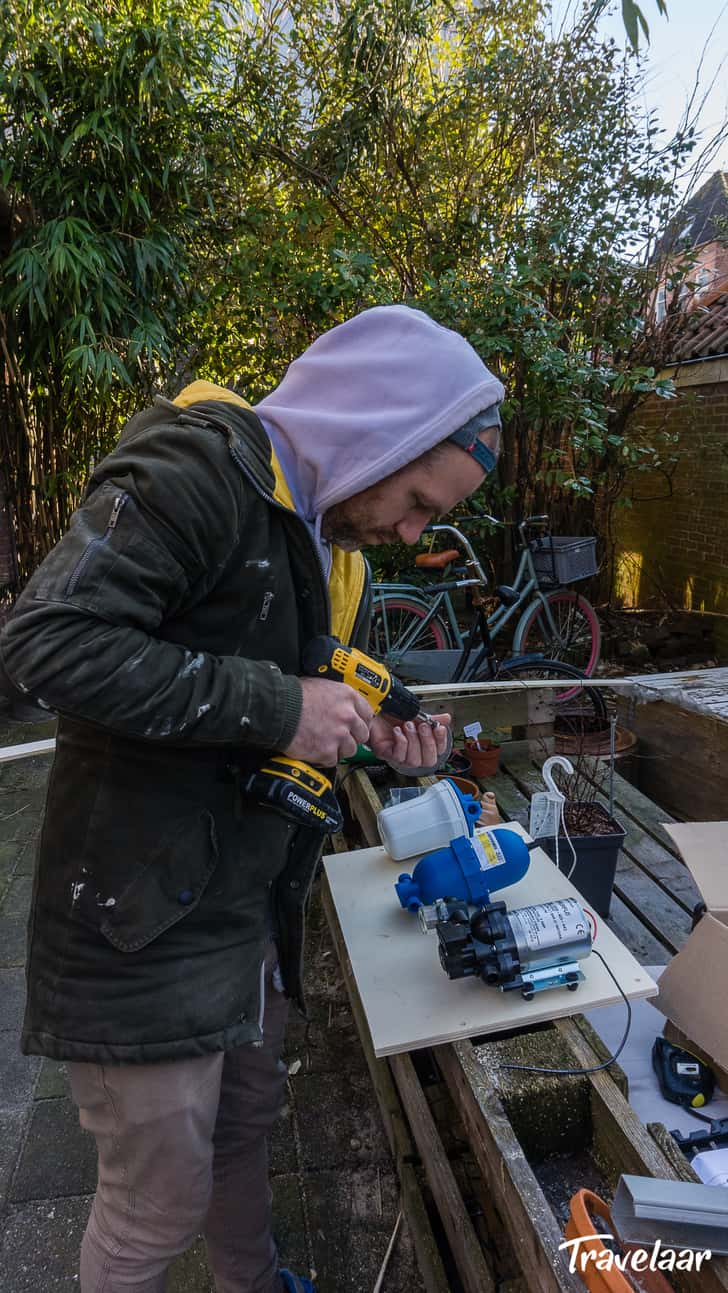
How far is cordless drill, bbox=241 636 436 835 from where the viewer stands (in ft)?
3.41

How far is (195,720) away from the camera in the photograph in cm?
93

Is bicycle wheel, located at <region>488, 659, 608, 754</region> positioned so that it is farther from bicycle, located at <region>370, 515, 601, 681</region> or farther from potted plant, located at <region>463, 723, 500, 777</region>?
potted plant, located at <region>463, 723, 500, 777</region>

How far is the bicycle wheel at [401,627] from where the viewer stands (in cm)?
487

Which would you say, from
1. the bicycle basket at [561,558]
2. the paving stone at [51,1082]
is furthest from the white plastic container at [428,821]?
the bicycle basket at [561,558]

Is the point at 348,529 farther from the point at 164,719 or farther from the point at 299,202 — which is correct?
the point at 299,202

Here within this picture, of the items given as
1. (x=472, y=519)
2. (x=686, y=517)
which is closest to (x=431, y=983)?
(x=472, y=519)

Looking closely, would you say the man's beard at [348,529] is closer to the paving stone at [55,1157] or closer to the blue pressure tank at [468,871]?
the blue pressure tank at [468,871]

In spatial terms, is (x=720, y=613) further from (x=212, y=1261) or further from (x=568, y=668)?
(x=212, y=1261)

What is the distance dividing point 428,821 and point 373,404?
1.20m

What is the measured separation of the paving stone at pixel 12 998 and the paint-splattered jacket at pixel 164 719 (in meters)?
1.56

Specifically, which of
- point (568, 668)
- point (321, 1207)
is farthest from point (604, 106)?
point (321, 1207)

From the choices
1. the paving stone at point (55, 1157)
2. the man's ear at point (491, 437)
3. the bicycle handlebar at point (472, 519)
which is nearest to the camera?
the man's ear at point (491, 437)

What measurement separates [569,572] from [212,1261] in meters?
4.46

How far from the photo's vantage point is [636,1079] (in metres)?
1.58
